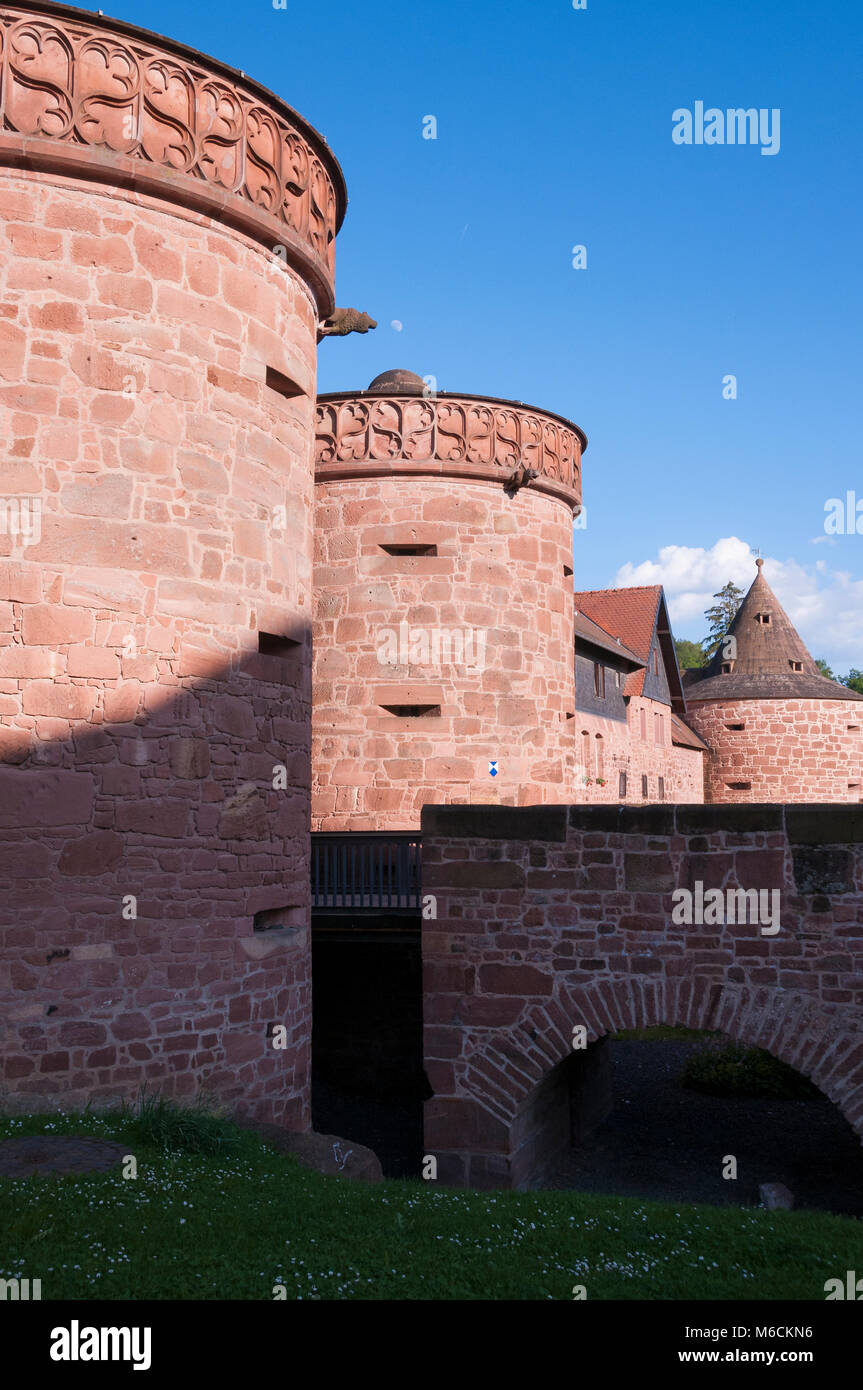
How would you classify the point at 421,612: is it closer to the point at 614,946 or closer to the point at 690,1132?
the point at 614,946

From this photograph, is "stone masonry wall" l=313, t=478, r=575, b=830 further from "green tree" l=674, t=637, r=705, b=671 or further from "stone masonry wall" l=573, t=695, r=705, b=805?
"green tree" l=674, t=637, r=705, b=671

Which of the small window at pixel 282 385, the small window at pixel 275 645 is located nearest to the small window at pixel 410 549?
the small window at pixel 282 385

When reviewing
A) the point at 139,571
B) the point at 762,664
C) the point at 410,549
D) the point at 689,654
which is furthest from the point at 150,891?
the point at 689,654

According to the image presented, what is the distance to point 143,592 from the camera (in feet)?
25.8

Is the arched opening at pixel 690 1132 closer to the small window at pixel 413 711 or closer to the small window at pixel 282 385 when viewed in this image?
the small window at pixel 413 711

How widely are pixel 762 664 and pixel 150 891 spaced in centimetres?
2978

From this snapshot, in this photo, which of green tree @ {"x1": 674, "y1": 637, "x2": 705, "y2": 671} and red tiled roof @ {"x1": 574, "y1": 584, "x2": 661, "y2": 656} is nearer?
red tiled roof @ {"x1": 574, "y1": 584, "x2": 661, "y2": 656}

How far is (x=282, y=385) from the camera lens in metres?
9.18

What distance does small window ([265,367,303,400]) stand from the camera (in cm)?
899

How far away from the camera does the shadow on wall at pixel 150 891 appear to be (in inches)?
288

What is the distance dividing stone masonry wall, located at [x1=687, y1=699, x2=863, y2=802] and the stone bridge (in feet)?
81.9

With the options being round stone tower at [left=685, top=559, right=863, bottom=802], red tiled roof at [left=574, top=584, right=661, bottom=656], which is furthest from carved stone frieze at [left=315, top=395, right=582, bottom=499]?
Result: round stone tower at [left=685, top=559, right=863, bottom=802]

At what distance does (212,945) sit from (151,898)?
2.12 feet
